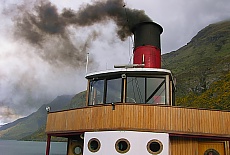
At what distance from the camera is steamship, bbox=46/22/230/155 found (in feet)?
33.6

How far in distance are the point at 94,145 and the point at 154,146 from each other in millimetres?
2480

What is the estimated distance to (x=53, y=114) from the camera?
518 inches

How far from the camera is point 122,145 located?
404 inches

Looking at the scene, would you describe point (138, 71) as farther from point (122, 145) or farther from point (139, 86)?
point (122, 145)

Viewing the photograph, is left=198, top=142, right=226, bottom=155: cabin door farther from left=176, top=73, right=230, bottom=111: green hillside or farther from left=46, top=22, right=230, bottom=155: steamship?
left=176, top=73, right=230, bottom=111: green hillside

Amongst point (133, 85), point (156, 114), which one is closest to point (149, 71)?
point (133, 85)

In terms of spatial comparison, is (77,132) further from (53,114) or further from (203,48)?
(203,48)

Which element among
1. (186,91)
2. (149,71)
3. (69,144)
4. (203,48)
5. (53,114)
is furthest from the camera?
(203,48)

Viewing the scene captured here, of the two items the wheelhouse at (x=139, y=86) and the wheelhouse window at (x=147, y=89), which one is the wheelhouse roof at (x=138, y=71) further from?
the wheelhouse window at (x=147, y=89)

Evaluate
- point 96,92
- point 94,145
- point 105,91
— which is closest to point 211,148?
point 94,145

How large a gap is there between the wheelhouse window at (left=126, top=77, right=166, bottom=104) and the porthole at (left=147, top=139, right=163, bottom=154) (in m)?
1.96

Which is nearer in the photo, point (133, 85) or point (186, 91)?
point (133, 85)

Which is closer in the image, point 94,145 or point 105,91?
point 94,145

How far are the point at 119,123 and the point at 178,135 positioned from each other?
7.95ft
